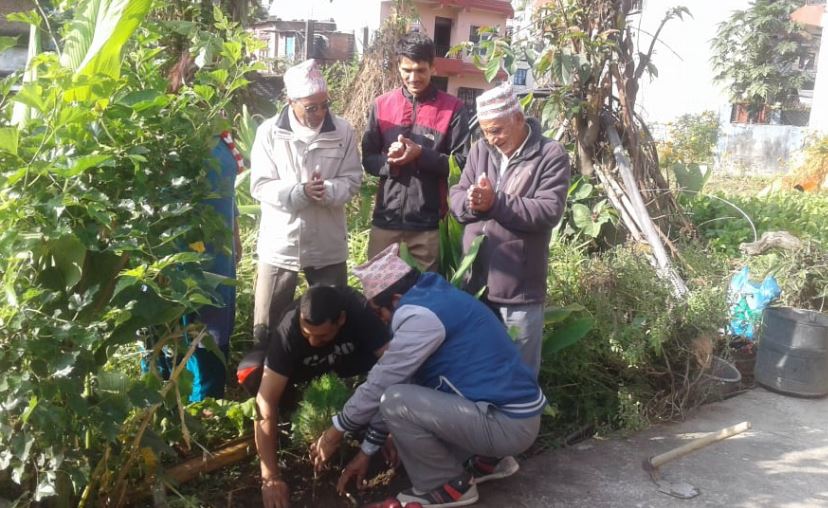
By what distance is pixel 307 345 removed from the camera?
3102mm

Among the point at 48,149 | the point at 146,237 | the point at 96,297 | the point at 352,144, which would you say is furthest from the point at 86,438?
the point at 352,144

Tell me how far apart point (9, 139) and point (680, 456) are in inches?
125

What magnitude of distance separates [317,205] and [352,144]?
386mm

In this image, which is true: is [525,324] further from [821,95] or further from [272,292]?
[821,95]

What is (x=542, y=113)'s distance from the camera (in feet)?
19.7

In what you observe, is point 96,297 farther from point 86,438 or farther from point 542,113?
point 542,113

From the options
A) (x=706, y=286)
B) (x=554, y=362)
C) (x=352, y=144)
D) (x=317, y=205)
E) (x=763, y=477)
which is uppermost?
(x=352, y=144)

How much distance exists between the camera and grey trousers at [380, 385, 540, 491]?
2979 millimetres

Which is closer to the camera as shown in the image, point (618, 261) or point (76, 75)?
point (76, 75)

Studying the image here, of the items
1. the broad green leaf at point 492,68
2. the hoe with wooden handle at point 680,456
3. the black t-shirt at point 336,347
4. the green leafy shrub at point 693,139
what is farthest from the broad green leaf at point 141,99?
the green leafy shrub at point 693,139

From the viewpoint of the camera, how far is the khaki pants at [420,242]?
4.20 m

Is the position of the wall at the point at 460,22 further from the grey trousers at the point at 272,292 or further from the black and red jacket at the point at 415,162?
the grey trousers at the point at 272,292

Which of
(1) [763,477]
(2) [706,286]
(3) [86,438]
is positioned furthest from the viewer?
(2) [706,286]

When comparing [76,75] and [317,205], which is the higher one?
[76,75]
